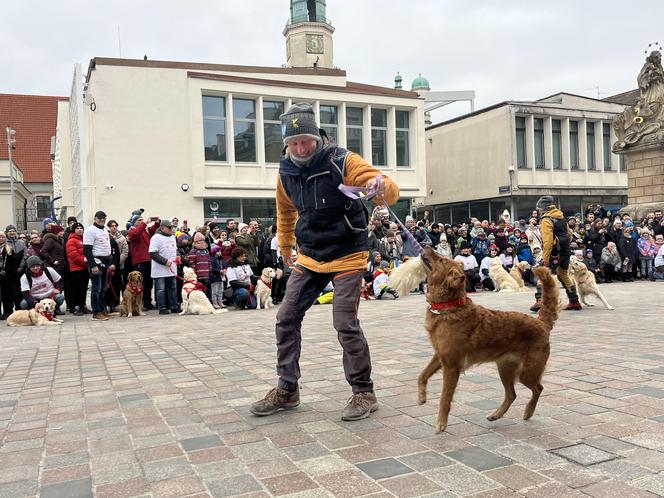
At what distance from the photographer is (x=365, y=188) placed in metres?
4.04

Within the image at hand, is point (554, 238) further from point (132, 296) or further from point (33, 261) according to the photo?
point (33, 261)

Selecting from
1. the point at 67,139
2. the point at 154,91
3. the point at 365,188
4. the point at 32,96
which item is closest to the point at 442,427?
the point at 365,188

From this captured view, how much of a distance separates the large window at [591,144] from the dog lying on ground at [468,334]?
37287mm

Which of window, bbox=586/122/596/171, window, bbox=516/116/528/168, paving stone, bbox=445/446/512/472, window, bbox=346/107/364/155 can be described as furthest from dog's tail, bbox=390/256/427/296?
window, bbox=586/122/596/171

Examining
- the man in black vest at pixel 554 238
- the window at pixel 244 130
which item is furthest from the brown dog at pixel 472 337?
the window at pixel 244 130

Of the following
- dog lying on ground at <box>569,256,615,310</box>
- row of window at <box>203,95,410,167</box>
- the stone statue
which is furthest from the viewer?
row of window at <box>203,95,410,167</box>

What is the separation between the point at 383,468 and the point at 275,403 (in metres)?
1.35

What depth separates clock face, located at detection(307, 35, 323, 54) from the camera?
63.0 meters

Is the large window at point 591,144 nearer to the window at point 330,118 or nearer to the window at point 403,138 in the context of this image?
the window at point 403,138

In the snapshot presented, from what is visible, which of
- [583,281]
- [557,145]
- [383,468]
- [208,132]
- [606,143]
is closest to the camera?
[383,468]

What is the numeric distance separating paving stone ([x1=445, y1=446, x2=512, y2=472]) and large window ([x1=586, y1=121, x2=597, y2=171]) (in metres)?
38.1

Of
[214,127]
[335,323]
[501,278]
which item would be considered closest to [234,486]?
[335,323]

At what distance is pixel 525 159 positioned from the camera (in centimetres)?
3509

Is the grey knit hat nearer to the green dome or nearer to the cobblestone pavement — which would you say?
the cobblestone pavement
